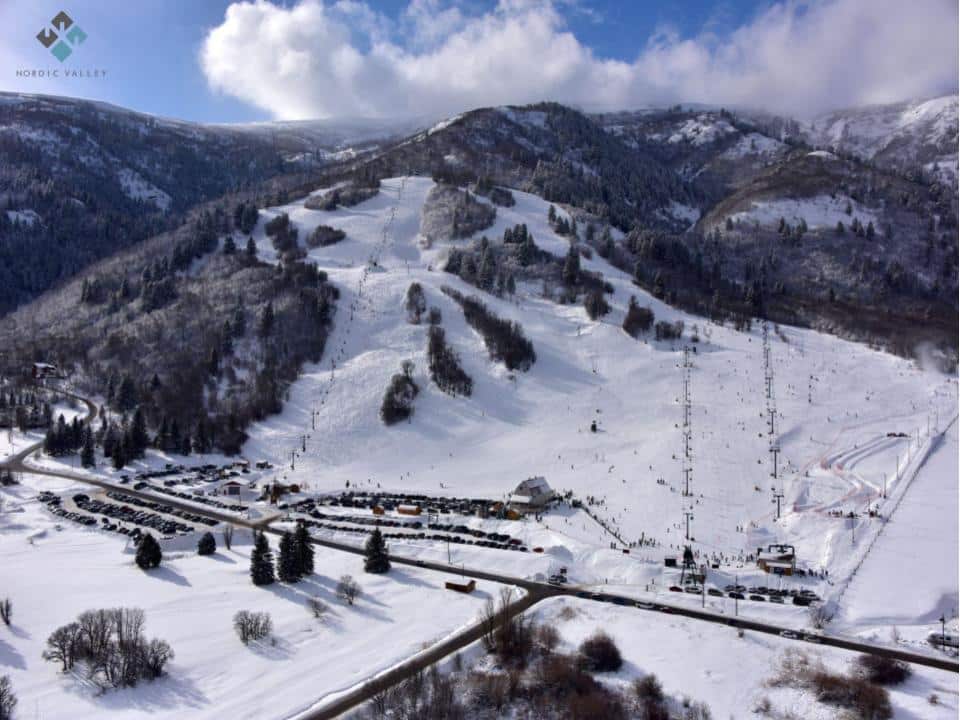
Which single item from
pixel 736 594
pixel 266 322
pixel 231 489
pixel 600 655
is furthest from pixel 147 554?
pixel 266 322

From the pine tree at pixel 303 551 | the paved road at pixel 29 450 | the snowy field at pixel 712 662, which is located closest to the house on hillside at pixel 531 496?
the snowy field at pixel 712 662

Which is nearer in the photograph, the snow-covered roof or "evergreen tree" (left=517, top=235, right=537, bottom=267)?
the snow-covered roof

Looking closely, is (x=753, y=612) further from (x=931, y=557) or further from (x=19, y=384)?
(x=19, y=384)

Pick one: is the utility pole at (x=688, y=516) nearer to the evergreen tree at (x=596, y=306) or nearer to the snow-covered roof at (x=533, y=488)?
the snow-covered roof at (x=533, y=488)

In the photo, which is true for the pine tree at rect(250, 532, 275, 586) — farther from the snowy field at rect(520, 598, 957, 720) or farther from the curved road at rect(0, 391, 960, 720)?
the snowy field at rect(520, 598, 957, 720)

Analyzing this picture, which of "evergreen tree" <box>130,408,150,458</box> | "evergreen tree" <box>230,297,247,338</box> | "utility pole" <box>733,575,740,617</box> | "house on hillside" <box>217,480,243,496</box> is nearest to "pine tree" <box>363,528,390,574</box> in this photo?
"utility pole" <box>733,575,740,617</box>

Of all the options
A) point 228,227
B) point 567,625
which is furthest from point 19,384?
point 567,625

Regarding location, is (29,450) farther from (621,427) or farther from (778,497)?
(778,497)
